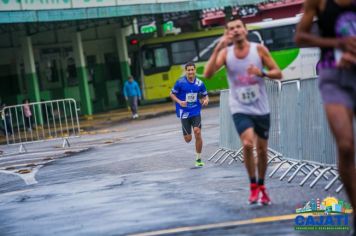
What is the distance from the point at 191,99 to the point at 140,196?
14.3 ft

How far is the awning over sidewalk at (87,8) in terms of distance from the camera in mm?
29895

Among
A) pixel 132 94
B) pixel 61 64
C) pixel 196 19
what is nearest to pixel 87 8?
pixel 132 94

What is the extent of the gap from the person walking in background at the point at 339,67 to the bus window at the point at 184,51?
32940 millimetres

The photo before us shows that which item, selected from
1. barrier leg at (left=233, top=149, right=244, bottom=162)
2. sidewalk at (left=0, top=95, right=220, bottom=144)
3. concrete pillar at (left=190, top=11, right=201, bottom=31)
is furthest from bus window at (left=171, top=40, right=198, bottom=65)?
barrier leg at (left=233, top=149, right=244, bottom=162)

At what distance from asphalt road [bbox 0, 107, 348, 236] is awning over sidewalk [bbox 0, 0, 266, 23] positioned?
12309 millimetres

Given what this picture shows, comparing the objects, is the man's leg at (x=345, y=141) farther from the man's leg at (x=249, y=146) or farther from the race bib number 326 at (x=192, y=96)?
the race bib number 326 at (x=192, y=96)

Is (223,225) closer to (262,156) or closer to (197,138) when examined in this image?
(262,156)

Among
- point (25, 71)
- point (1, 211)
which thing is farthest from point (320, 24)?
point (25, 71)

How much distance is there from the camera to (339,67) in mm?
5652

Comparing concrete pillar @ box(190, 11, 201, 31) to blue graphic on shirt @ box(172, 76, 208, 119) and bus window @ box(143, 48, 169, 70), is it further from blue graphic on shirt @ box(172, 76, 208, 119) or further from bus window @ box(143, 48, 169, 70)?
blue graphic on shirt @ box(172, 76, 208, 119)

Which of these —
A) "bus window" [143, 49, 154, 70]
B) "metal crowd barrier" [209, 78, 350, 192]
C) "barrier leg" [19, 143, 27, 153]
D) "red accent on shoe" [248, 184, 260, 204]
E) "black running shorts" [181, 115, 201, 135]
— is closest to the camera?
"red accent on shoe" [248, 184, 260, 204]

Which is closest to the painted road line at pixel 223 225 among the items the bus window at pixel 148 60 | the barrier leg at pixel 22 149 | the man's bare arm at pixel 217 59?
the man's bare arm at pixel 217 59

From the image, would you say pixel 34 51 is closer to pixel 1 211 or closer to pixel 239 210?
pixel 1 211

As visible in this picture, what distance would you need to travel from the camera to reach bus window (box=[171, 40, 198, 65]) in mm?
38656
